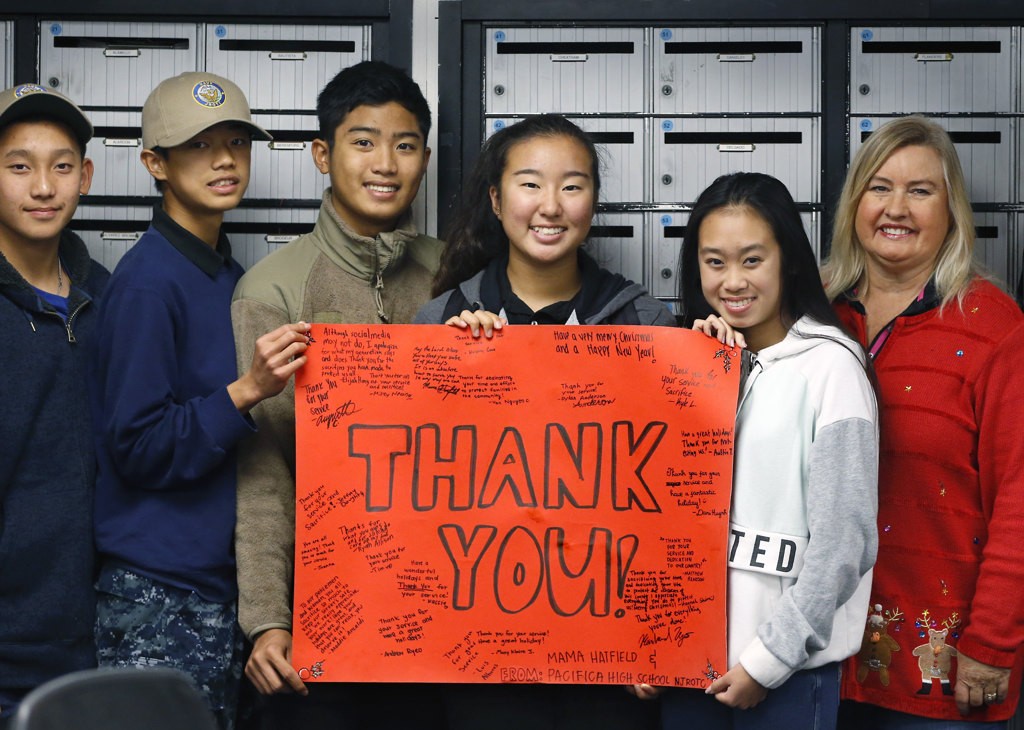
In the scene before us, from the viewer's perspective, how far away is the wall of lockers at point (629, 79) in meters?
3.13

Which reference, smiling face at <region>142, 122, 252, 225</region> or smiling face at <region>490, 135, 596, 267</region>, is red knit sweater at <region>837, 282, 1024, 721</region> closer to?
smiling face at <region>490, 135, 596, 267</region>

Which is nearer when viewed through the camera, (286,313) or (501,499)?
(501,499)

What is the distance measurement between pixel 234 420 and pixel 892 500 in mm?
1440

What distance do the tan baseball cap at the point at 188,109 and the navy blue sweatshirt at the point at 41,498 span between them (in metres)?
0.46

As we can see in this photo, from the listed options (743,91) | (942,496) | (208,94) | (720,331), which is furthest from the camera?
(743,91)

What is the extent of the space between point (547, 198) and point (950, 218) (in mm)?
942

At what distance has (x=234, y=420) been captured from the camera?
2.38 metres

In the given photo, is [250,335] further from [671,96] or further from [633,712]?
[671,96]

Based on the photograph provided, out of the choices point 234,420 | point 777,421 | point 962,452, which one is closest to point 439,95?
point 234,420

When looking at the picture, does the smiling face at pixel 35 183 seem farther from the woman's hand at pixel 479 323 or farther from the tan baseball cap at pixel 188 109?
the woman's hand at pixel 479 323

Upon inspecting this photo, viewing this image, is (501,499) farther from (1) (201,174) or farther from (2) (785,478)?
(1) (201,174)

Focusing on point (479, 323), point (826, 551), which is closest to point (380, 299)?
point (479, 323)

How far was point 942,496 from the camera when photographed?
8.07 ft

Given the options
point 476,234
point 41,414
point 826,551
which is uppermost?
point 476,234
